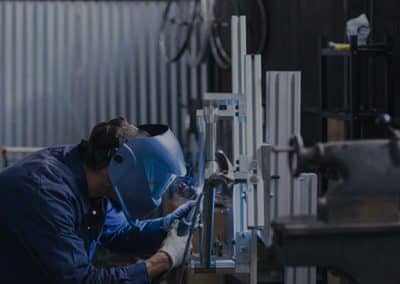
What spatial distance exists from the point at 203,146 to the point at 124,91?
4163 millimetres

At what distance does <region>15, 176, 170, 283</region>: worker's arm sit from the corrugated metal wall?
433 centimetres

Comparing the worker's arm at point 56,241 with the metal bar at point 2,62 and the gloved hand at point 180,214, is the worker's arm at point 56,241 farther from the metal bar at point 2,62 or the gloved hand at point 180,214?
the metal bar at point 2,62

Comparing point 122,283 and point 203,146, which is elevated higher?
point 203,146

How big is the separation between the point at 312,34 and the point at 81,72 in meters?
3.00

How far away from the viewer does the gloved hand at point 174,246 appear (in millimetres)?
2812

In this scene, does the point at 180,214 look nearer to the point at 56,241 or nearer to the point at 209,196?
the point at 209,196

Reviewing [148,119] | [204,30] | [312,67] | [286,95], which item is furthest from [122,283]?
[148,119]

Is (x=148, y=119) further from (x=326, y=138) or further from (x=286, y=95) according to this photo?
Result: (x=286, y=95)

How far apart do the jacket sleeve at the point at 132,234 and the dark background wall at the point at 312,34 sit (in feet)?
3.32

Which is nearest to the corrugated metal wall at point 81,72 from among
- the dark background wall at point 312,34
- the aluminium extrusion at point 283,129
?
the dark background wall at point 312,34

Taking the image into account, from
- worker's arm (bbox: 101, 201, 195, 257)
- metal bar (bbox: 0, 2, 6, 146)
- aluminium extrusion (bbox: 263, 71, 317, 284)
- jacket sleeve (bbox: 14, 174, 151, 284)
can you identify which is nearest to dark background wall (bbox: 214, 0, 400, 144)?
aluminium extrusion (bbox: 263, 71, 317, 284)

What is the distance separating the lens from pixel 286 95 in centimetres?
282

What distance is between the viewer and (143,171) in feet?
8.93

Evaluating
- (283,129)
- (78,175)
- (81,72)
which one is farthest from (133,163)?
(81,72)
